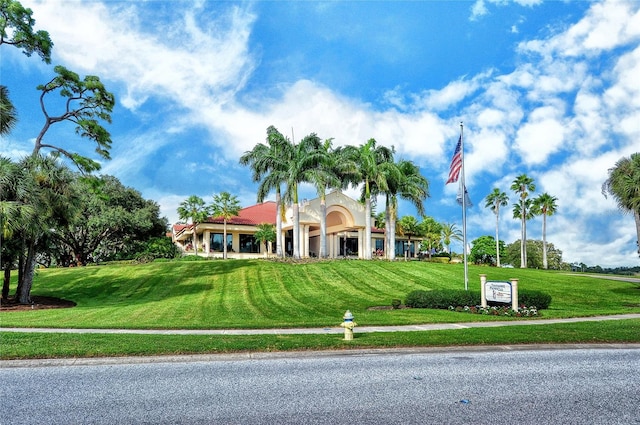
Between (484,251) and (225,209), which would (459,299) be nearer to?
(225,209)

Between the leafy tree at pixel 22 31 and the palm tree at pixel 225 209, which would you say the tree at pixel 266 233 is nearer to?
the palm tree at pixel 225 209

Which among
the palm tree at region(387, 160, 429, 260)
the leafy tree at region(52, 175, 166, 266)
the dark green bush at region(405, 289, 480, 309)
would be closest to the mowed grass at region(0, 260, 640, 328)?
the dark green bush at region(405, 289, 480, 309)

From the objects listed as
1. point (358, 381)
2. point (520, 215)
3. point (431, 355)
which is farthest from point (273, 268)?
point (520, 215)

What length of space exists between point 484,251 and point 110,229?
63.6 m

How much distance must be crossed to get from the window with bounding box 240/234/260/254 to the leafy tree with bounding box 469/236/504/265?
155 feet

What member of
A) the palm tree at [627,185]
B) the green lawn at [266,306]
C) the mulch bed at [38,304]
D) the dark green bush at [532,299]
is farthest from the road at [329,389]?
the palm tree at [627,185]

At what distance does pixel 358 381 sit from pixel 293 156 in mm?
31923

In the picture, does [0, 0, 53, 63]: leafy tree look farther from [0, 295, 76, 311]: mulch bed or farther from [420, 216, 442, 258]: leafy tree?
[420, 216, 442, 258]: leafy tree

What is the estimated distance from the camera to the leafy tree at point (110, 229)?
45.7m

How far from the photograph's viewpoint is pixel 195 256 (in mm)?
44344

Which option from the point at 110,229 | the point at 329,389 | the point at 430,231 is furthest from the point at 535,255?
the point at 329,389

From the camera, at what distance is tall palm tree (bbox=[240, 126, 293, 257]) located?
3678cm

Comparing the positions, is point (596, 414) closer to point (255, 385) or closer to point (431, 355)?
point (431, 355)

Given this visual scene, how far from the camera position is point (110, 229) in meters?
47.1
